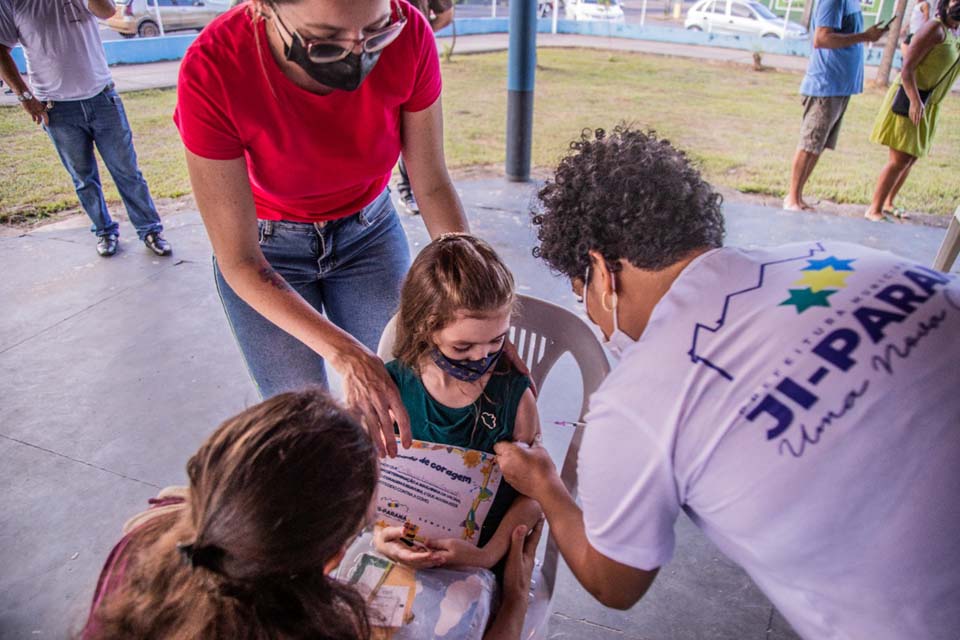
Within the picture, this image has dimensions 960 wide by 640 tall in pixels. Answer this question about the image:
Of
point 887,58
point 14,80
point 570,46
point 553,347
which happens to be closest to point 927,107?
point 553,347

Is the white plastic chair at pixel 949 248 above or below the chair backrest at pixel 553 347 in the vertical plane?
Answer: below

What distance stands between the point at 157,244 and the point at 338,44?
11.5ft

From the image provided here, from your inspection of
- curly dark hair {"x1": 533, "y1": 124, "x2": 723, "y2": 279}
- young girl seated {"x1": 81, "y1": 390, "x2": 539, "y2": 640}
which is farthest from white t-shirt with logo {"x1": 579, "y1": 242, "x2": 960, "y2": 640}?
young girl seated {"x1": 81, "y1": 390, "x2": 539, "y2": 640}

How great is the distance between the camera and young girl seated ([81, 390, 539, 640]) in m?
0.86

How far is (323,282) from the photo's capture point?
5.61 feet

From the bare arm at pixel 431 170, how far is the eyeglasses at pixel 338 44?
31 cm

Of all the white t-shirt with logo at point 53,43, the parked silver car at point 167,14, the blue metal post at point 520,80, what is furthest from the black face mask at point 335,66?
the parked silver car at point 167,14

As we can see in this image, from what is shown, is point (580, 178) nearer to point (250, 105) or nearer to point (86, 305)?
point (250, 105)

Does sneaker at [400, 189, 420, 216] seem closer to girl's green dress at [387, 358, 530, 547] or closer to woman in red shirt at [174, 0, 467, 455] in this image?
woman in red shirt at [174, 0, 467, 455]

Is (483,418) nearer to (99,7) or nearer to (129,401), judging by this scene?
(129,401)

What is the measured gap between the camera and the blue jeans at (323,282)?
62.1 inches

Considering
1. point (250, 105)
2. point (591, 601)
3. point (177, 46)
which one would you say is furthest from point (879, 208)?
point (177, 46)

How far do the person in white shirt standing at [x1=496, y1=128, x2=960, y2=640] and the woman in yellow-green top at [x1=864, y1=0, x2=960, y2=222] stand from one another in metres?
4.05

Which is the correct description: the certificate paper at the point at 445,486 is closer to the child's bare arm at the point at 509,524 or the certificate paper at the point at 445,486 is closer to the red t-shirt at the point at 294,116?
the child's bare arm at the point at 509,524
